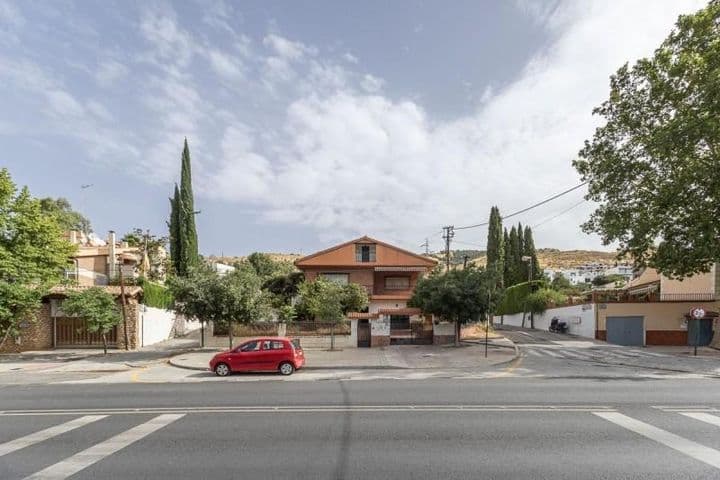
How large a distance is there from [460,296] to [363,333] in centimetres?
600

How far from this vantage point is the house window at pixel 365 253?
4025cm

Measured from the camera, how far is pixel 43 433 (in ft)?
28.2

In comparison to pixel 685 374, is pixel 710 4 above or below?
above

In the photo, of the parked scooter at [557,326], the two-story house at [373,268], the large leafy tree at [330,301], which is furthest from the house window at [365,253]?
the parked scooter at [557,326]

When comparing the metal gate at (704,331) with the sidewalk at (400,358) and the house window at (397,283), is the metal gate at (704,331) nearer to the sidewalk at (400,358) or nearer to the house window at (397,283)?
the sidewalk at (400,358)

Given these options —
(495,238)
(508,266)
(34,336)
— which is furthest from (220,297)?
(508,266)

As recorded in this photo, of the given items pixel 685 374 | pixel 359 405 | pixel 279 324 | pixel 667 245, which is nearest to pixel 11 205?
pixel 279 324

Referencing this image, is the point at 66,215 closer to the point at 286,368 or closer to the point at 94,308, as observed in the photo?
the point at 94,308

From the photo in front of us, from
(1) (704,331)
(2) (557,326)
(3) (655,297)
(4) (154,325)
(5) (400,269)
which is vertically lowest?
(2) (557,326)

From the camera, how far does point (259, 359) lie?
57.2 feet

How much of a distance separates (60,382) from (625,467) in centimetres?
1795

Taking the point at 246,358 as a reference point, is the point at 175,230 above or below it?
above

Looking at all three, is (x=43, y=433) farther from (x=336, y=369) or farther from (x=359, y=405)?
(x=336, y=369)

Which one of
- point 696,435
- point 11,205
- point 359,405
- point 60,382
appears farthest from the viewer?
point 11,205
